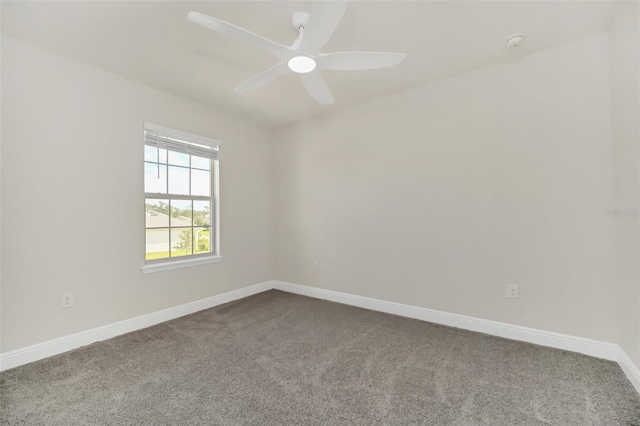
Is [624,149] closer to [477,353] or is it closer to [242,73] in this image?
[477,353]

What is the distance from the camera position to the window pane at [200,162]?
10.8 feet

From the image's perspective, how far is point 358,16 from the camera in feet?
6.12

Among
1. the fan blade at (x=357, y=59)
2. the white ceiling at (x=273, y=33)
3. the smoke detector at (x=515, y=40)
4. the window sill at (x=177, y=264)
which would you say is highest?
the white ceiling at (x=273, y=33)

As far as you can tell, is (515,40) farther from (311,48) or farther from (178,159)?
(178,159)

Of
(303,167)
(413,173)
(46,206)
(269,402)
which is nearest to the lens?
(269,402)

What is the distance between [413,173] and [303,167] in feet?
5.02

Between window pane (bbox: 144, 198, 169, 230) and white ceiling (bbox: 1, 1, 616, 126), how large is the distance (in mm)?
1187

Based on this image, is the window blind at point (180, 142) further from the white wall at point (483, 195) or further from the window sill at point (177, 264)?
the white wall at point (483, 195)

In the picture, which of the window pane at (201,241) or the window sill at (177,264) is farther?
the window pane at (201,241)

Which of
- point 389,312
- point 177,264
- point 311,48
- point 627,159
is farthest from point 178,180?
point 627,159

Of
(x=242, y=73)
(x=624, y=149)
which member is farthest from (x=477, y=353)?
(x=242, y=73)

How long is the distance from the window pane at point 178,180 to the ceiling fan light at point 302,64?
199cm

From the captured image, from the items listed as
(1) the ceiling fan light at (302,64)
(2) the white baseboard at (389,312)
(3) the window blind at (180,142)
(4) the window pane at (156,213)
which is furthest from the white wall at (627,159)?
(4) the window pane at (156,213)

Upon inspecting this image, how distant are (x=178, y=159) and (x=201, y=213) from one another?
2.21 feet
